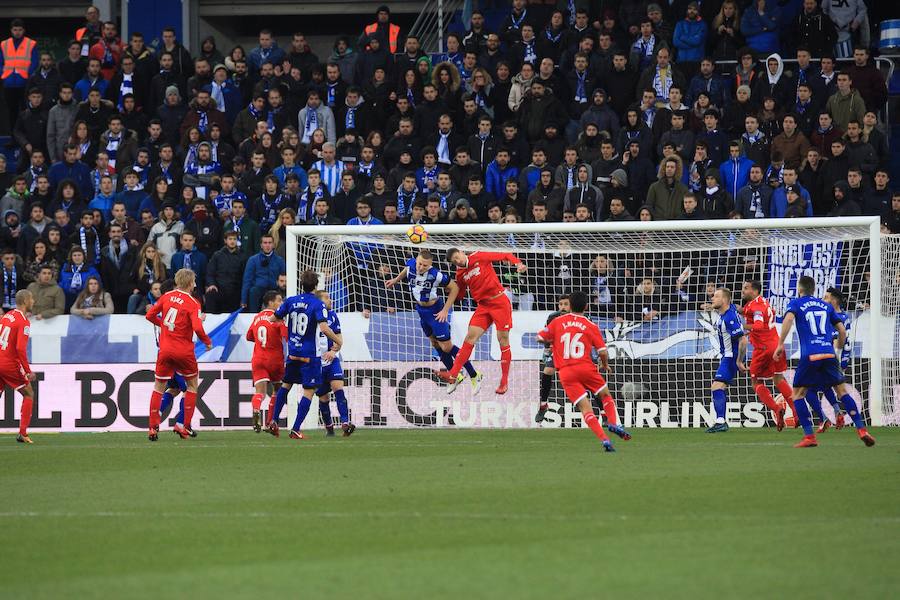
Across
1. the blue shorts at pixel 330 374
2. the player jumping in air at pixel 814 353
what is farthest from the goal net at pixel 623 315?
the player jumping in air at pixel 814 353

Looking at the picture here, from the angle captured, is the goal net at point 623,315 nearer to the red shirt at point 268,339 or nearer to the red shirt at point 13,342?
the red shirt at point 268,339

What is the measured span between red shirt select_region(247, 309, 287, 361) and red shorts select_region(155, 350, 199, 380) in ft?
4.03

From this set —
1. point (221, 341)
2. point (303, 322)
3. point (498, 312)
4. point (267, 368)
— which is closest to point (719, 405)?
point (498, 312)

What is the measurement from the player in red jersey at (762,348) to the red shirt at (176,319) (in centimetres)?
652

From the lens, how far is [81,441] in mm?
15664

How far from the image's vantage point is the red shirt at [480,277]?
16406 mm

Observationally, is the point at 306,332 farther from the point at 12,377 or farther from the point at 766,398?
the point at 766,398

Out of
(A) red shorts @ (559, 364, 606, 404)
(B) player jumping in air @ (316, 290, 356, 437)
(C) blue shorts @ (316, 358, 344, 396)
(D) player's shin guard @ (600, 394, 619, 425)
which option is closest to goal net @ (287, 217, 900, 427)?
(B) player jumping in air @ (316, 290, 356, 437)

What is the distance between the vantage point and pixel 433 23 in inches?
1033

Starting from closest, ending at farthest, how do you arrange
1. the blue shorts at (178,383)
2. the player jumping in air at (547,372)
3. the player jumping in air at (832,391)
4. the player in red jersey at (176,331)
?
the player jumping in air at (832,391) < the player in red jersey at (176,331) < the blue shorts at (178,383) < the player jumping in air at (547,372)

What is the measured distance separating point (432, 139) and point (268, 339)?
564 centimetres

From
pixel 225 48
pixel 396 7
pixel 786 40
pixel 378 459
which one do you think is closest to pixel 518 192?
pixel 786 40

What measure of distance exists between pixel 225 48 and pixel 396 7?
385 centimetres

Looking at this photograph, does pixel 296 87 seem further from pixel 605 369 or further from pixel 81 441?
pixel 605 369
